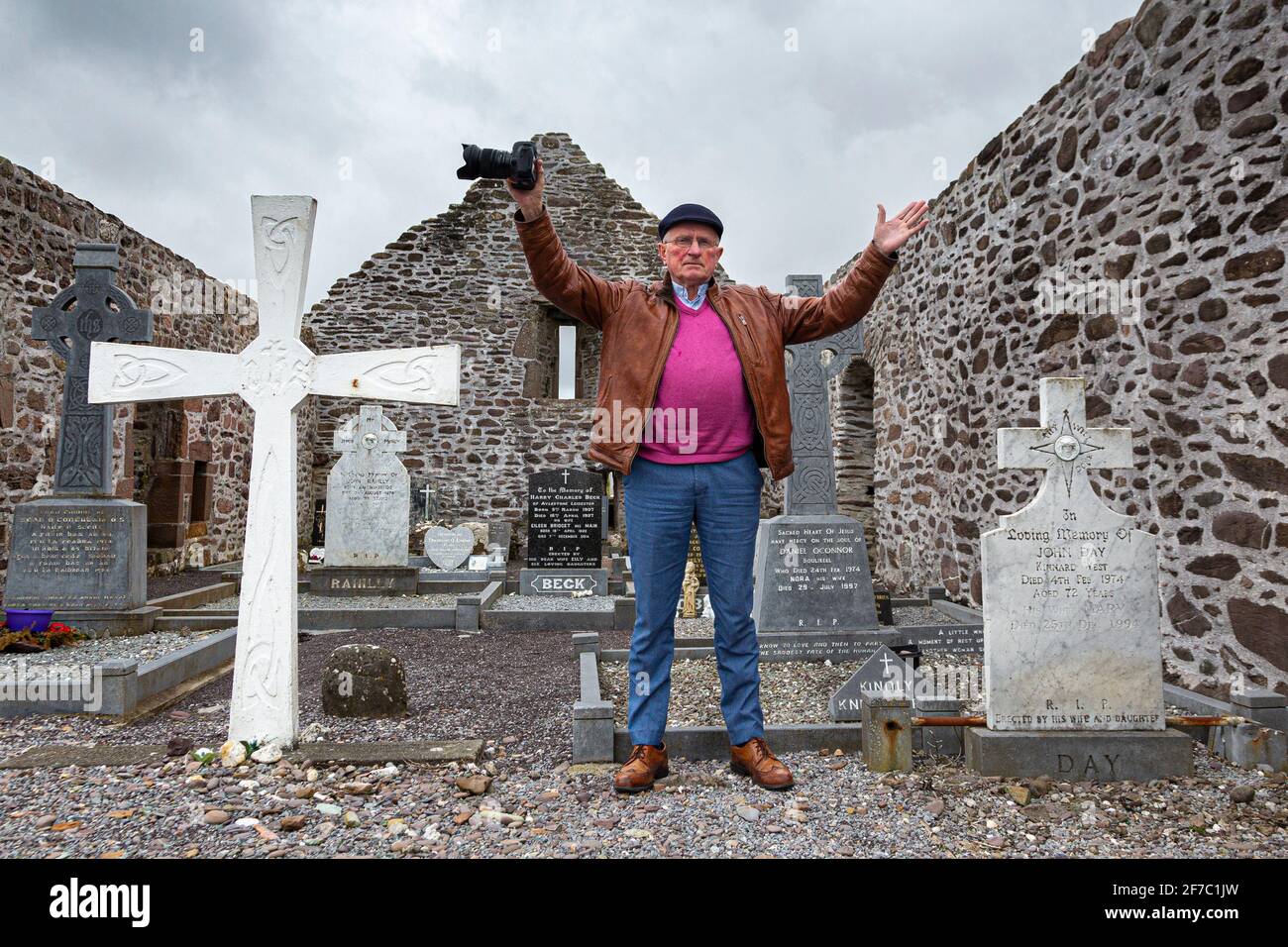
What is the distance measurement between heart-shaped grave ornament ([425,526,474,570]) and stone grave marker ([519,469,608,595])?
133cm

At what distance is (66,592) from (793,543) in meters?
5.14

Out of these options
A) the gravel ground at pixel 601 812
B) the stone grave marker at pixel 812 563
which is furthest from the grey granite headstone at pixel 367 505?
the gravel ground at pixel 601 812

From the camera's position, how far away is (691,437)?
8.16 ft

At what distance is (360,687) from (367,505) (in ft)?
15.1

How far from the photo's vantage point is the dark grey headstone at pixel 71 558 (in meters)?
5.08

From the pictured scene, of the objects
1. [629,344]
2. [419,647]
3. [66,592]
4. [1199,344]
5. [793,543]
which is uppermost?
[1199,344]

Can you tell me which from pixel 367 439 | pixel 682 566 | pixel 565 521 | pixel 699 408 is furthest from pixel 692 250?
pixel 367 439

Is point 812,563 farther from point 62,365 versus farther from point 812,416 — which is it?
point 62,365

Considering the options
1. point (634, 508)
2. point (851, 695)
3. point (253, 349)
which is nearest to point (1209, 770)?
point (851, 695)

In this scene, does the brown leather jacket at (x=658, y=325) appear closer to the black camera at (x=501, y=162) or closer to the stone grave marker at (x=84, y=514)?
the black camera at (x=501, y=162)

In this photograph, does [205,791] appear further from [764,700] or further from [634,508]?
[764,700]

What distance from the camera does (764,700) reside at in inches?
145

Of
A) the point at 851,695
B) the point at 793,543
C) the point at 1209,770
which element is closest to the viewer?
the point at 1209,770

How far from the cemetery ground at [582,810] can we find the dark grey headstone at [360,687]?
284 mm
